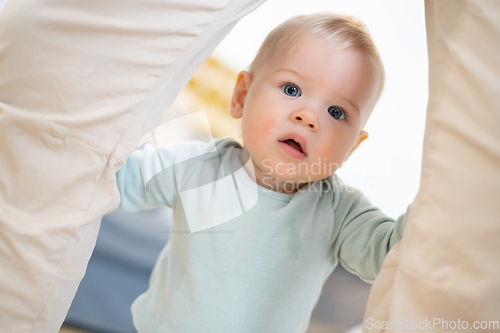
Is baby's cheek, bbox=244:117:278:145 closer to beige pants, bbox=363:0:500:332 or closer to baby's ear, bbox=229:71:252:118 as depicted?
baby's ear, bbox=229:71:252:118

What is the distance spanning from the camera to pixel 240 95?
2.51 ft

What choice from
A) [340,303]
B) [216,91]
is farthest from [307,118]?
[216,91]

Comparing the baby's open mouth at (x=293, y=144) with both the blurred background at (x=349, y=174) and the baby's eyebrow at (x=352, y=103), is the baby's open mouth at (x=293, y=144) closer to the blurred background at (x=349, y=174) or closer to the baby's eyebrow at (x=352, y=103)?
the baby's eyebrow at (x=352, y=103)

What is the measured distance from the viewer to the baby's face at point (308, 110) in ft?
2.06

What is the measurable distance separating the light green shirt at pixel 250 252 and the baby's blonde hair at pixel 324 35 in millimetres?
227

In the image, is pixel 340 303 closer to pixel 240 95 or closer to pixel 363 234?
pixel 363 234

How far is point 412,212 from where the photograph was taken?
40 cm

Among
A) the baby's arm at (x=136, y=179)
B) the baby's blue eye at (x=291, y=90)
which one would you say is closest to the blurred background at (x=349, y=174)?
the baby's arm at (x=136, y=179)

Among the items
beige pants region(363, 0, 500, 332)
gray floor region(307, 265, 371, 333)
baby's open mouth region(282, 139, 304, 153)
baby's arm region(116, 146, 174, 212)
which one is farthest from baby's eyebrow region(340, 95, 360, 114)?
gray floor region(307, 265, 371, 333)

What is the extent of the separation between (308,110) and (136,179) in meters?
0.33

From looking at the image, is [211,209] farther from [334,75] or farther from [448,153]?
[448,153]

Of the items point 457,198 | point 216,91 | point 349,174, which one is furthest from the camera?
point 216,91

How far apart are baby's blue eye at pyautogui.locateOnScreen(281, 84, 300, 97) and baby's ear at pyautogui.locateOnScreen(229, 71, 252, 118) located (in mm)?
117

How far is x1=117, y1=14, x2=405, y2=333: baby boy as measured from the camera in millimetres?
633
